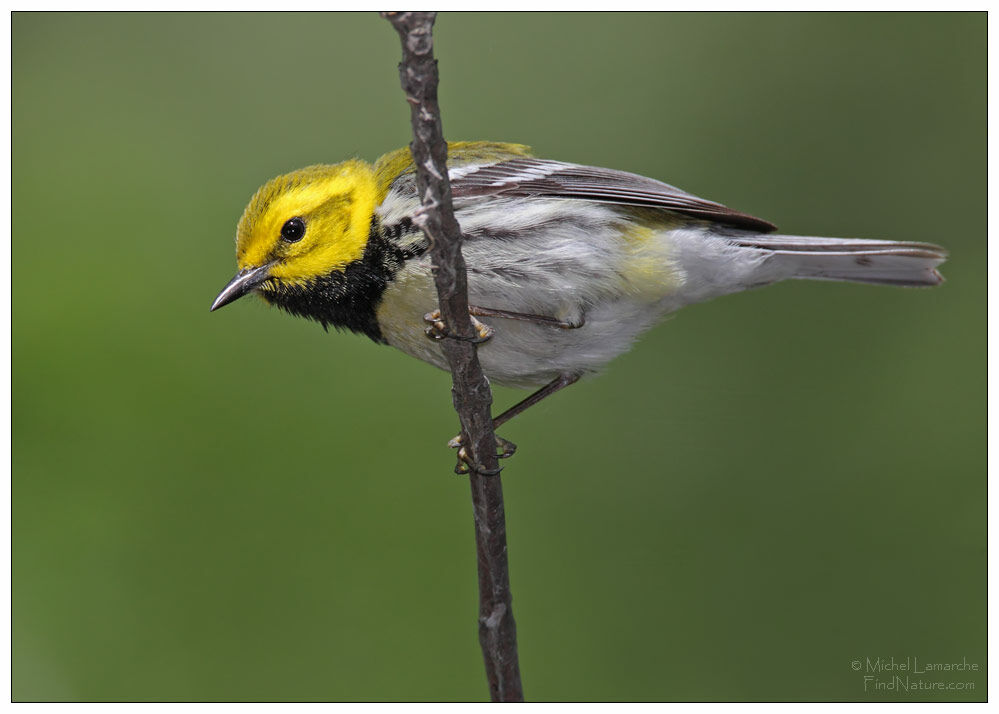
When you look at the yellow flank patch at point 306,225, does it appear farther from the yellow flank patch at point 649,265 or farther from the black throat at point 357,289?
Answer: the yellow flank patch at point 649,265

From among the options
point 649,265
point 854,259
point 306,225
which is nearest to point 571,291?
point 649,265

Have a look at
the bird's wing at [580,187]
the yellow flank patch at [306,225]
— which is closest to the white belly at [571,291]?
the bird's wing at [580,187]

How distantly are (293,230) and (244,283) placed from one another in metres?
0.29

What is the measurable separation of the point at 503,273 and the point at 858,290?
2.66m

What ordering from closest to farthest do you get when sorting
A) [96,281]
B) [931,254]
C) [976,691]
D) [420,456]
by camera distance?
[931,254] → [976,691] → [96,281] → [420,456]

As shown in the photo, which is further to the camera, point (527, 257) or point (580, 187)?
point (580, 187)

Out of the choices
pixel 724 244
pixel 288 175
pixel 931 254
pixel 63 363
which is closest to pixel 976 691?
pixel 931 254

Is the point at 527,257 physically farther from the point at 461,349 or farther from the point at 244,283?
the point at 244,283

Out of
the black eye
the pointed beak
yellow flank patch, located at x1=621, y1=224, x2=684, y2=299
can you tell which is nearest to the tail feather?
yellow flank patch, located at x1=621, y1=224, x2=684, y2=299

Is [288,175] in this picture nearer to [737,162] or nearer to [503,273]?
[503,273]

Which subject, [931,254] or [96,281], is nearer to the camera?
[931,254]

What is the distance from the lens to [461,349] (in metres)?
2.62

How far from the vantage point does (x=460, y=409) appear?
9.10ft

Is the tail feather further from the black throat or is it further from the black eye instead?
the black eye
